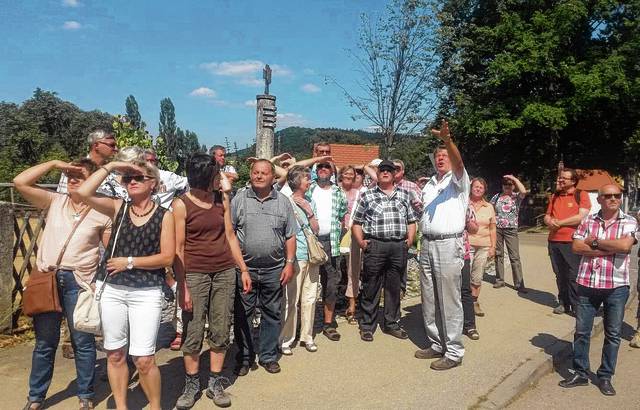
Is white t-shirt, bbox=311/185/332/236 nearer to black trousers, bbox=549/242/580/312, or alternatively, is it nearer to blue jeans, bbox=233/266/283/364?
blue jeans, bbox=233/266/283/364

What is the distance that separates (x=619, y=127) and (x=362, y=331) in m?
25.5

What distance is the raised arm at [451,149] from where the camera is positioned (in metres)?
4.11

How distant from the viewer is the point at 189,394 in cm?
377

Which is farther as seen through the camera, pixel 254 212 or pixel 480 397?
pixel 254 212

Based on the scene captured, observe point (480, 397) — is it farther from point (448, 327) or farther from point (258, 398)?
point (258, 398)

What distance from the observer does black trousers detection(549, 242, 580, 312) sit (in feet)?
21.1

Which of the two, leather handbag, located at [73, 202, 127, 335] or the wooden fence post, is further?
the wooden fence post

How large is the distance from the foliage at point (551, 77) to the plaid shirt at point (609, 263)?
49.2ft

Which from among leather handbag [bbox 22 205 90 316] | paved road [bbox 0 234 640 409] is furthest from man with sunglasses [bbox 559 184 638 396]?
leather handbag [bbox 22 205 90 316]

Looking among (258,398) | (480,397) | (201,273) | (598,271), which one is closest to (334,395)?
(258,398)

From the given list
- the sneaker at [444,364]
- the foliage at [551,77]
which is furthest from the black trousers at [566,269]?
the foliage at [551,77]

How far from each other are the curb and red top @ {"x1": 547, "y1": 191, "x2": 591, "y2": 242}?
140cm

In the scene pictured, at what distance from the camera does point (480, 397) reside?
402cm

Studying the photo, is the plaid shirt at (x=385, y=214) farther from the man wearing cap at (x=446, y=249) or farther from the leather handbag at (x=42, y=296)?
the leather handbag at (x=42, y=296)
